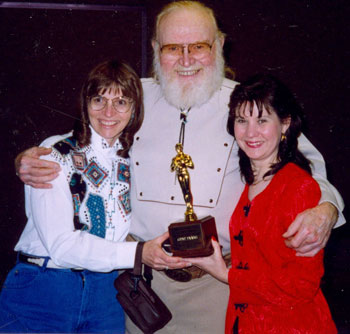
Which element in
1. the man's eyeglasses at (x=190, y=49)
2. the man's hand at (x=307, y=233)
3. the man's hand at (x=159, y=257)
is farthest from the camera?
the man's eyeglasses at (x=190, y=49)

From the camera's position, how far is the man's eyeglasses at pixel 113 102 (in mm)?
1836

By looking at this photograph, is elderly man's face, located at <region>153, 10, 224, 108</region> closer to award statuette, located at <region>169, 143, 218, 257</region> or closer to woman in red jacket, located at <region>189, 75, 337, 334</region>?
woman in red jacket, located at <region>189, 75, 337, 334</region>

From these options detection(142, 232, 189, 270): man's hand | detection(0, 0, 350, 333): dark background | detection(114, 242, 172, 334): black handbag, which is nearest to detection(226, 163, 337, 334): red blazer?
detection(142, 232, 189, 270): man's hand

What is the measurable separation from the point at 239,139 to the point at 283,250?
20.9 inches

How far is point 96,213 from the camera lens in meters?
1.79

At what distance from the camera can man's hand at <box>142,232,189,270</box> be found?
1.69m

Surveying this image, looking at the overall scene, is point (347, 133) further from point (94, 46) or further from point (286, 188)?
point (94, 46)

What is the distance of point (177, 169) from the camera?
1812 millimetres

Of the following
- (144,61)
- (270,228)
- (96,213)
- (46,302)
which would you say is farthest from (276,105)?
(144,61)

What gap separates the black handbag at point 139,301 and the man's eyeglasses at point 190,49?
1019mm

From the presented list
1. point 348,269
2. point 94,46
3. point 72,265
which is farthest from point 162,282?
point 94,46

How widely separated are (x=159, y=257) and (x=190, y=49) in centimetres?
109

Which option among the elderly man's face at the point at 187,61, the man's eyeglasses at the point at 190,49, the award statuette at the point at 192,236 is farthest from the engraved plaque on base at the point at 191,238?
the man's eyeglasses at the point at 190,49

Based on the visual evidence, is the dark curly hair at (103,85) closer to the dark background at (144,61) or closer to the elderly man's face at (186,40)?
the elderly man's face at (186,40)
